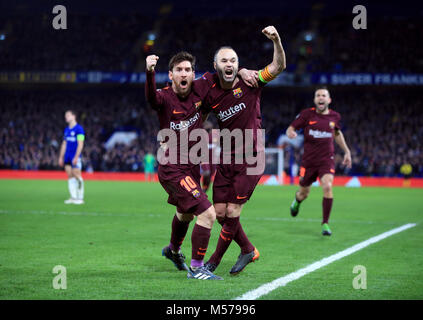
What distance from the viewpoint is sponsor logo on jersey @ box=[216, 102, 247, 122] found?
583cm

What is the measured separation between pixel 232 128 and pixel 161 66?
34.1m

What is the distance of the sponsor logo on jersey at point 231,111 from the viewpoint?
229 inches

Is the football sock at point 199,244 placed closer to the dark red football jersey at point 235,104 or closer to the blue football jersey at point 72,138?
the dark red football jersey at point 235,104

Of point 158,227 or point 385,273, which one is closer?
point 385,273

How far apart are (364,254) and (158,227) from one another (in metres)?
3.86

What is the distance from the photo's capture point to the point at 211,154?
1736 centimetres

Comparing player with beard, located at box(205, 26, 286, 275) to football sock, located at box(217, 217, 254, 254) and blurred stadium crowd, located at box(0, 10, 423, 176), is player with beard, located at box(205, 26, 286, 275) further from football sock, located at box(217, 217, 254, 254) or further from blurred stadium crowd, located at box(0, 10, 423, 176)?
blurred stadium crowd, located at box(0, 10, 423, 176)

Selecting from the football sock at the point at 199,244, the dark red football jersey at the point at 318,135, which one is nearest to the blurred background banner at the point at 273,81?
the dark red football jersey at the point at 318,135

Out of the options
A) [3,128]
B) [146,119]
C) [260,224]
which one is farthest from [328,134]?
[3,128]

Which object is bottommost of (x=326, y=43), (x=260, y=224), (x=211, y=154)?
(x=260, y=224)

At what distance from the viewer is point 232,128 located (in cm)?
591

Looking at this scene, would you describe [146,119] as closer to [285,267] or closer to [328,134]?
[328,134]

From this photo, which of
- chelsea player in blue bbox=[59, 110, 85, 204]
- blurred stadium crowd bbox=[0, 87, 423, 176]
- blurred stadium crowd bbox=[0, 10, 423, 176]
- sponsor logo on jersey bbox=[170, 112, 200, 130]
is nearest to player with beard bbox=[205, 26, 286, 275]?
sponsor logo on jersey bbox=[170, 112, 200, 130]

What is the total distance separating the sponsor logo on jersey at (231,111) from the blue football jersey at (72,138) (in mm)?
8433
